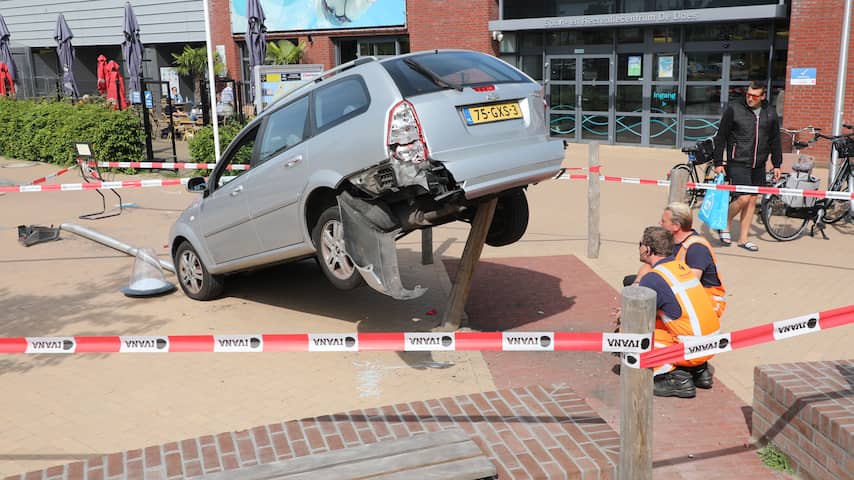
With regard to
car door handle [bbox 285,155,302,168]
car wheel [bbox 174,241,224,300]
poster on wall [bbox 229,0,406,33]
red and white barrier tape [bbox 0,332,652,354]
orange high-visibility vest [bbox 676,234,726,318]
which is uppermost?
poster on wall [bbox 229,0,406,33]

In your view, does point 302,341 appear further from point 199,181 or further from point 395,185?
point 199,181

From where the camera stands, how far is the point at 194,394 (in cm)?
602

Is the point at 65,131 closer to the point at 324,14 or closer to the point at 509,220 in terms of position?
the point at 324,14

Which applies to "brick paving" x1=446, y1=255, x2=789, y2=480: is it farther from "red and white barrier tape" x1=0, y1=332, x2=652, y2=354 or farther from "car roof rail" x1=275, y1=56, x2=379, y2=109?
"car roof rail" x1=275, y1=56, x2=379, y2=109

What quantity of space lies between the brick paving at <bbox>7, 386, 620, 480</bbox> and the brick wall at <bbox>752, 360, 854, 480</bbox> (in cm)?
105

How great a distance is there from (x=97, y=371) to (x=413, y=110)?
3167 millimetres

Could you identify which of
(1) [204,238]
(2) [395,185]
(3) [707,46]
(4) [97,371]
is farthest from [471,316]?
(3) [707,46]

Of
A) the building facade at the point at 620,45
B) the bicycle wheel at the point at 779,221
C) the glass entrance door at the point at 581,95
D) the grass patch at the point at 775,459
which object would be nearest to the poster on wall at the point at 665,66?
the building facade at the point at 620,45

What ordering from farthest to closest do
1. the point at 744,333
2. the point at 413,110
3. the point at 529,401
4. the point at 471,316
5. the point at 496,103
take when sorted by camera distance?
the point at 471,316 → the point at 496,103 → the point at 413,110 → the point at 529,401 → the point at 744,333

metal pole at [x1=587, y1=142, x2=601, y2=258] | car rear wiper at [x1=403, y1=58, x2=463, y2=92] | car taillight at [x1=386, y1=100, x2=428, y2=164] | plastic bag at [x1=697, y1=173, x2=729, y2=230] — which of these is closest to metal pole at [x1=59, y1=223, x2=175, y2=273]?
car rear wiper at [x1=403, y1=58, x2=463, y2=92]

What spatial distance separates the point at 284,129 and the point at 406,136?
5.56 ft

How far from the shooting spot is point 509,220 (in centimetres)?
739

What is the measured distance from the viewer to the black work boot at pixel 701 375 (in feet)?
19.1

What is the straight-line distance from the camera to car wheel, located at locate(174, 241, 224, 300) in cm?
828
